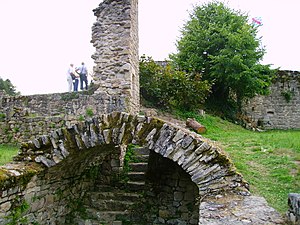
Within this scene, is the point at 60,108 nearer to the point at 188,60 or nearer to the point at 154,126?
the point at 154,126

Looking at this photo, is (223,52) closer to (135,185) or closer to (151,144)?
(135,185)

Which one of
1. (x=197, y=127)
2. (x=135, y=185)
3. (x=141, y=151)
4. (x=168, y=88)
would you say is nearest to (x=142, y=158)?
(x=141, y=151)

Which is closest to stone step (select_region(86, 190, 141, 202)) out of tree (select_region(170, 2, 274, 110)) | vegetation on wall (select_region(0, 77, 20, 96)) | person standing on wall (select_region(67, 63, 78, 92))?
person standing on wall (select_region(67, 63, 78, 92))

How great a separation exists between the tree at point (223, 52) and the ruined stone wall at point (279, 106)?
1.59 m

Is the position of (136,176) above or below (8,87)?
below

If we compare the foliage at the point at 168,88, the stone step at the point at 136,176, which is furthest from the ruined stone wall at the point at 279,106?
the stone step at the point at 136,176

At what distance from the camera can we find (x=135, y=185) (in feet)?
23.7

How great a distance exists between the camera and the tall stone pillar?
30.4ft

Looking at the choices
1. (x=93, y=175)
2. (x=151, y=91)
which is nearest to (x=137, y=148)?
(x=93, y=175)

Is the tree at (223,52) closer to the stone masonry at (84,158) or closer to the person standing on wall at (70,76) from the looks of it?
the person standing on wall at (70,76)

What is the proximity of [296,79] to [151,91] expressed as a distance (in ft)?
32.2

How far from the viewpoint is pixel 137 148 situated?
8.45m

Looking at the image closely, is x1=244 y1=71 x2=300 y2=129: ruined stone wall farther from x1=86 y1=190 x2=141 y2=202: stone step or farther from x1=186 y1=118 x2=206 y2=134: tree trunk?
x1=86 y1=190 x2=141 y2=202: stone step

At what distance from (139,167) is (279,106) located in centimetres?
1264
